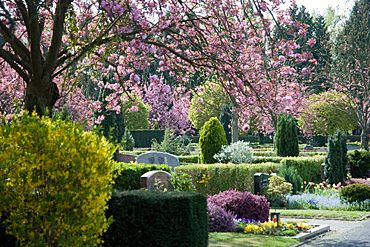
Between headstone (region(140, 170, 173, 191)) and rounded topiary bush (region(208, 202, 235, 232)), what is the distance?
3.48 feet

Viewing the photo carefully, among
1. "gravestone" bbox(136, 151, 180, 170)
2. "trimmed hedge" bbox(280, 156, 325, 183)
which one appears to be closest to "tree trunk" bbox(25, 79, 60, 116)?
"gravestone" bbox(136, 151, 180, 170)

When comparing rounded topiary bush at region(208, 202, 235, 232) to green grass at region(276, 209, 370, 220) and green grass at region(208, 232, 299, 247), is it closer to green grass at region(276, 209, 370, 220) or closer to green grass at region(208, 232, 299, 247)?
green grass at region(208, 232, 299, 247)

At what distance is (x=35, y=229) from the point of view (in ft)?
23.4

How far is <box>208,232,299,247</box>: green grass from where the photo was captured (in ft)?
Result: 38.2

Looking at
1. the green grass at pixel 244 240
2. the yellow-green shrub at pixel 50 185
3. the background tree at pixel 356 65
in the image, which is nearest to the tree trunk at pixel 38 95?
the green grass at pixel 244 240

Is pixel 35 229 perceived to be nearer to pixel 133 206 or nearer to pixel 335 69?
pixel 133 206

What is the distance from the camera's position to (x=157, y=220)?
8.43 m

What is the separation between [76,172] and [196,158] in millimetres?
20737

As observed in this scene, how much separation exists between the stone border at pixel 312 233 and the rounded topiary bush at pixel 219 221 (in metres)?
1.44

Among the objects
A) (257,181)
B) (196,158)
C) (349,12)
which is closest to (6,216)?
(257,181)

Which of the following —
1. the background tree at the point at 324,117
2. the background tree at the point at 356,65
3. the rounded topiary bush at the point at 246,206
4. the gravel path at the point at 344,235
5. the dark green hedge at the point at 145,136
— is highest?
the background tree at the point at 356,65

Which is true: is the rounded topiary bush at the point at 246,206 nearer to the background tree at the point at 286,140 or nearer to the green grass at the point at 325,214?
the green grass at the point at 325,214

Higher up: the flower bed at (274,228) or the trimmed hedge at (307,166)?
the trimmed hedge at (307,166)

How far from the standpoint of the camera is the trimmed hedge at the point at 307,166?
2114 centimetres
